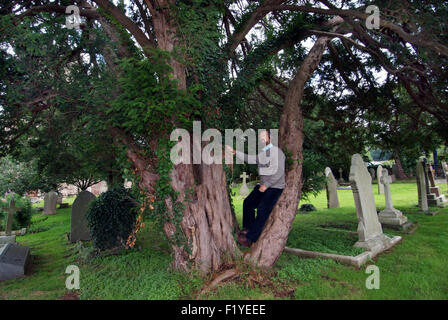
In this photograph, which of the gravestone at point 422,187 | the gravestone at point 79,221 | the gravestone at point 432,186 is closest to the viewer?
the gravestone at point 79,221

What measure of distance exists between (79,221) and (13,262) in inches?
110

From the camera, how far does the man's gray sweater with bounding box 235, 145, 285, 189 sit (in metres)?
4.59

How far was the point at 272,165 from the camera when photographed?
15.1 feet

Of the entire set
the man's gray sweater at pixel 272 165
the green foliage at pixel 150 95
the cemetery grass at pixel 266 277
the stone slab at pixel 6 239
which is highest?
the green foliage at pixel 150 95

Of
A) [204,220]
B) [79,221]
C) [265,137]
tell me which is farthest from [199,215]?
[79,221]

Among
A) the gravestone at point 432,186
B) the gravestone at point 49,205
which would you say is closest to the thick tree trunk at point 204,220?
the gravestone at point 432,186

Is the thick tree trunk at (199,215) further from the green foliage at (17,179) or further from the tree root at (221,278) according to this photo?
the green foliage at (17,179)

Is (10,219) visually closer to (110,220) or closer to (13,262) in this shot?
(13,262)

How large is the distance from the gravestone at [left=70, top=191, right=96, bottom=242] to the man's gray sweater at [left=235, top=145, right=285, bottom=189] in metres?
5.59

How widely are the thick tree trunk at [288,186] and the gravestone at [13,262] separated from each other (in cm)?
450

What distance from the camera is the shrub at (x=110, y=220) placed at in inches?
239

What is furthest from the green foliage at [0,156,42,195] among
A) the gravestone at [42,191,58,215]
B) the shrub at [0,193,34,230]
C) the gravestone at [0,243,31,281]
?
the gravestone at [0,243,31,281]

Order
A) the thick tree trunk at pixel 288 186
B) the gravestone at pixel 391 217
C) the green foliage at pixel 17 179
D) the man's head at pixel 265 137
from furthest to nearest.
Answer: the green foliage at pixel 17 179, the gravestone at pixel 391 217, the man's head at pixel 265 137, the thick tree trunk at pixel 288 186

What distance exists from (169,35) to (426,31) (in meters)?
3.81
